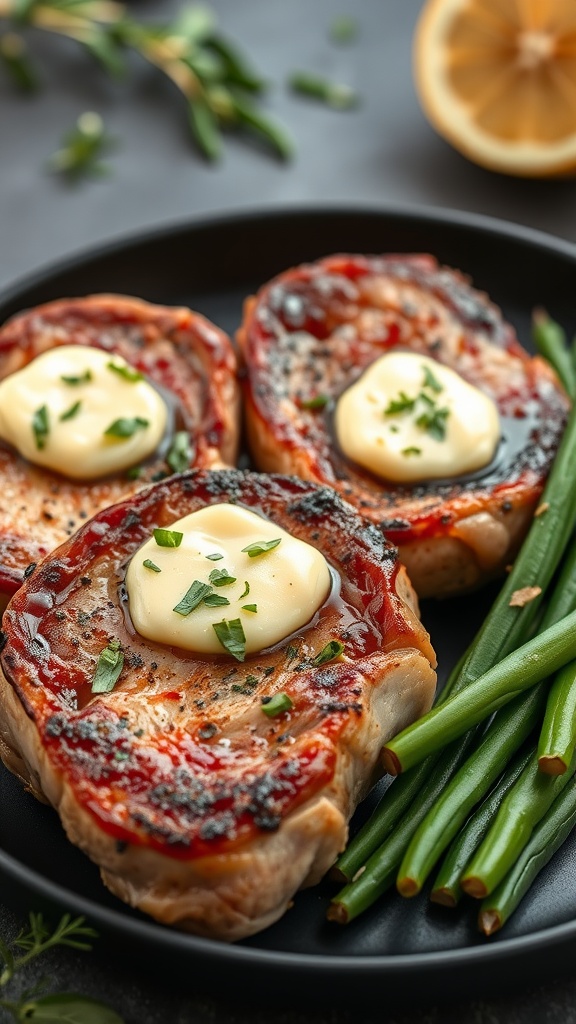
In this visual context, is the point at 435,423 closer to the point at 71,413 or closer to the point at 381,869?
the point at 71,413

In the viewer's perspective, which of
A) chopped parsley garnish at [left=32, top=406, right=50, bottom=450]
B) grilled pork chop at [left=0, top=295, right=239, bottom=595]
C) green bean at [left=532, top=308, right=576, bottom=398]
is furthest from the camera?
green bean at [left=532, top=308, right=576, bottom=398]

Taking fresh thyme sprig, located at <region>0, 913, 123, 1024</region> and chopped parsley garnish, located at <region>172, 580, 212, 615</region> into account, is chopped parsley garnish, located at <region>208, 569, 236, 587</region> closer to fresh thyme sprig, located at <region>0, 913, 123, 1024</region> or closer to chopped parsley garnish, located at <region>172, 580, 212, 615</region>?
chopped parsley garnish, located at <region>172, 580, 212, 615</region>

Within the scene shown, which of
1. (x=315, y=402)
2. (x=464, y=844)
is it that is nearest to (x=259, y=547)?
(x=315, y=402)

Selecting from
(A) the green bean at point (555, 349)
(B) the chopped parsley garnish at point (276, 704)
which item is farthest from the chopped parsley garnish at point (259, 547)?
(A) the green bean at point (555, 349)

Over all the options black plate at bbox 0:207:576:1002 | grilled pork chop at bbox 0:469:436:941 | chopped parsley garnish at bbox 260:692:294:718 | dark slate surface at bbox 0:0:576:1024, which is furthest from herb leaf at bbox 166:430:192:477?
dark slate surface at bbox 0:0:576:1024

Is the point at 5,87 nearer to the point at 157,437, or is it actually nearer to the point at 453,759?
the point at 157,437

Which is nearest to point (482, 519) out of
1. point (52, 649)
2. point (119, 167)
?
point (52, 649)

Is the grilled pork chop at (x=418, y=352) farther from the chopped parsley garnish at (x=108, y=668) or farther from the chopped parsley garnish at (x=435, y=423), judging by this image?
the chopped parsley garnish at (x=108, y=668)
